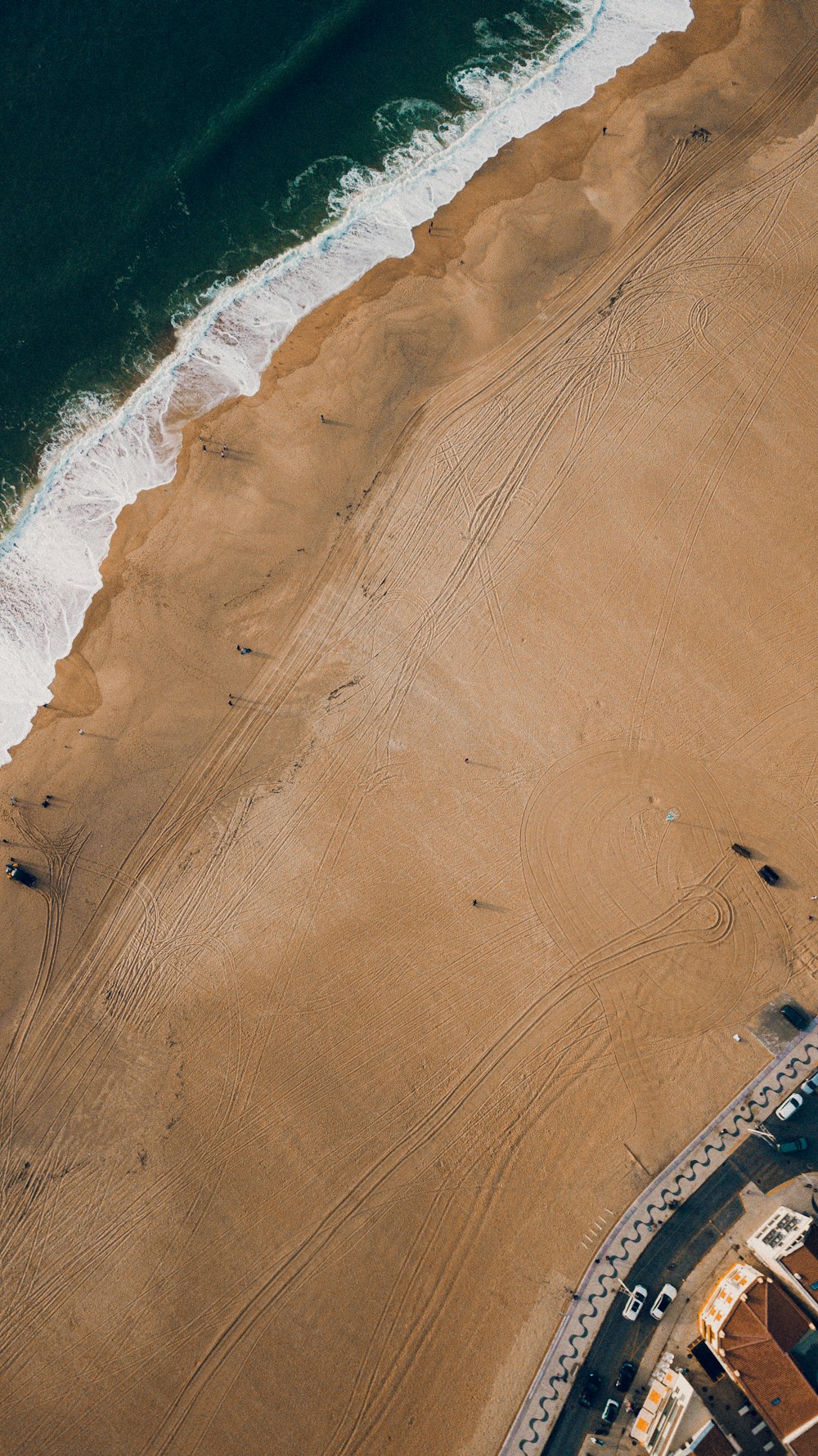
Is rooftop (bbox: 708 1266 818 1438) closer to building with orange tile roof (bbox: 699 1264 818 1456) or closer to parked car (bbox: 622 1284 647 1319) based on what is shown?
building with orange tile roof (bbox: 699 1264 818 1456)

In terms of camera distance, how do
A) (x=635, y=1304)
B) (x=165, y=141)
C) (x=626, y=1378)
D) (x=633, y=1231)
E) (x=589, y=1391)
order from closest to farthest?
(x=589, y=1391) → (x=626, y=1378) → (x=635, y=1304) → (x=633, y=1231) → (x=165, y=141)

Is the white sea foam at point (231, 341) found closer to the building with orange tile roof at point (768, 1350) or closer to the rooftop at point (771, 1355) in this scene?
the building with orange tile roof at point (768, 1350)

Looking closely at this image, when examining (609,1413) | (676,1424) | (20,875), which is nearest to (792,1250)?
(676,1424)

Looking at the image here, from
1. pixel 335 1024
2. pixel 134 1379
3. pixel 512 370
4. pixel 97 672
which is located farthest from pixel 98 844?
pixel 512 370

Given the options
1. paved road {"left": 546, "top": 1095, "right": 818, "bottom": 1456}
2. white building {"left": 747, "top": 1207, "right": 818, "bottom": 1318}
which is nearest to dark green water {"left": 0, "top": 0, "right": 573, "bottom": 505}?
paved road {"left": 546, "top": 1095, "right": 818, "bottom": 1456}

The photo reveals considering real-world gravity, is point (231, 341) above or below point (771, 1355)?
above

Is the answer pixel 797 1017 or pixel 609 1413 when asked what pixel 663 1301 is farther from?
pixel 797 1017
